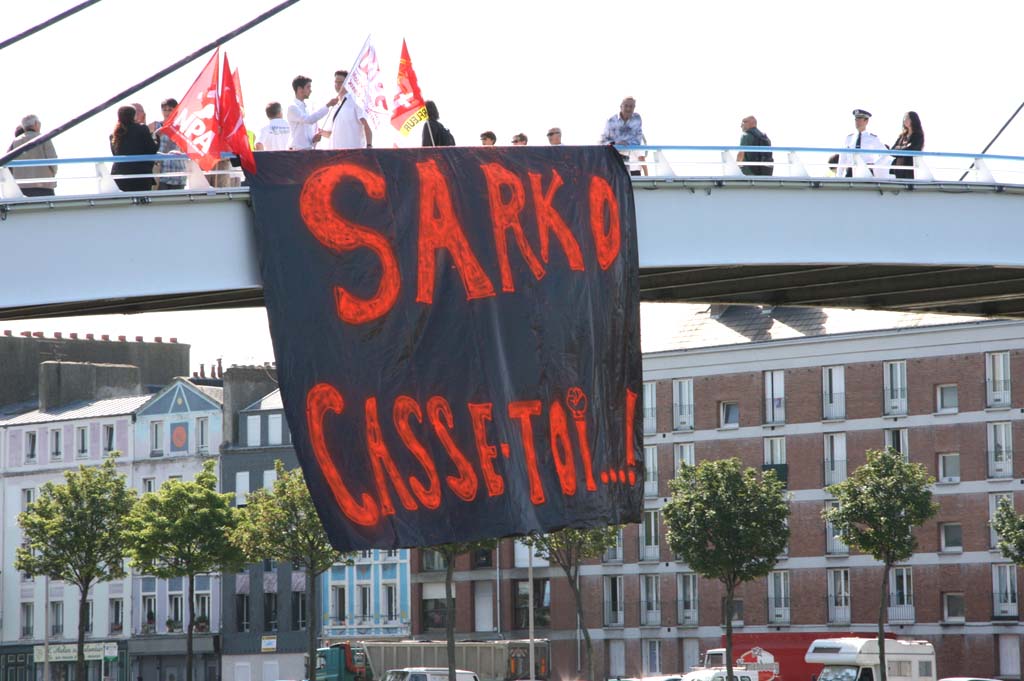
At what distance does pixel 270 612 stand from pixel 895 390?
37.3 m

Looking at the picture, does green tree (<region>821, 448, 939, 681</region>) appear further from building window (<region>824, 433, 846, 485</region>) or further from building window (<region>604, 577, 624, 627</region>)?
building window (<region>604, 577, 624, 627</region>)

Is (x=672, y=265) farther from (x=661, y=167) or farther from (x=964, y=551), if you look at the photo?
(x=964, y=551)

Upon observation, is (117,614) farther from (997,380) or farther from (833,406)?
(997,380)

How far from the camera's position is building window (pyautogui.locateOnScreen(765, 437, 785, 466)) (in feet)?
281

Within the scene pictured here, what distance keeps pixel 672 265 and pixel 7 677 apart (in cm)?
9111

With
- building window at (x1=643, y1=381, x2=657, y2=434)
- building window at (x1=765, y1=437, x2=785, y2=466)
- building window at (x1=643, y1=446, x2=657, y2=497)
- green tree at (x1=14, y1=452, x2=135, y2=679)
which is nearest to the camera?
green tree at (x1=14, y1=452, x2=135, y2=679)

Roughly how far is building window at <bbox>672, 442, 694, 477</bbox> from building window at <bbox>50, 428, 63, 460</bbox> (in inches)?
1526

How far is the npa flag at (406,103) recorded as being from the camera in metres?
27.0

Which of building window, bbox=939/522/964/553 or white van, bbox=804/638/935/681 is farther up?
building window, bbox=939/522/964/553

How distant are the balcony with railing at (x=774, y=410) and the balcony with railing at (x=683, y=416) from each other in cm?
437

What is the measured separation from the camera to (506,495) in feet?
84.9

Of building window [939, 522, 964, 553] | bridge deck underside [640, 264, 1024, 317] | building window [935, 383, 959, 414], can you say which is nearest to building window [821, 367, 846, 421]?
building window [935, 383, 959, 414]

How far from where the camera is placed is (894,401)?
82.8 m

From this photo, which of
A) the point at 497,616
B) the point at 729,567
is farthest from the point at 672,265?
the point at 497,616
